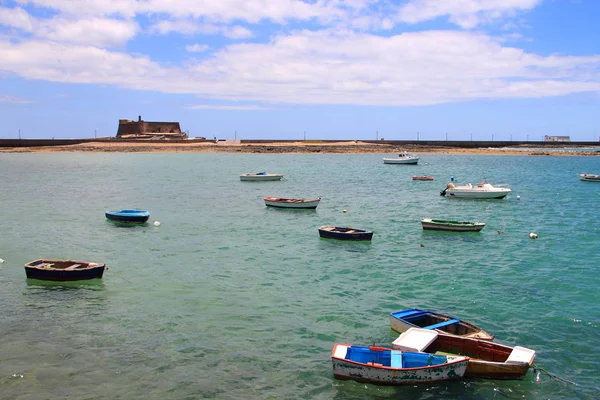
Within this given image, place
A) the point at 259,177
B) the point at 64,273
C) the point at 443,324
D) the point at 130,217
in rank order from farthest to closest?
the point at 259,177
the point at 130,217
the point at 64,273
the point at 443,324

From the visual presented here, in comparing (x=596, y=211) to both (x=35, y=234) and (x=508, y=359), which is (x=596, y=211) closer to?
(x=508, y=359)

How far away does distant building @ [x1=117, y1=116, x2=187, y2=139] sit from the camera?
141625 millimetres

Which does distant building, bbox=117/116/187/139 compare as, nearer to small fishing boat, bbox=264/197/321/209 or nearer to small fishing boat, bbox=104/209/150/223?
small fishing boat, bbox=264/197/321/209

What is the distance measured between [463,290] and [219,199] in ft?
95.3

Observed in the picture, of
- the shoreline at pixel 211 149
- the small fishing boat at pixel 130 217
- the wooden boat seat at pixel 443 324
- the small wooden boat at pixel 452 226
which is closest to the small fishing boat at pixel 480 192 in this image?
the small wooden boat at pixel 452 226

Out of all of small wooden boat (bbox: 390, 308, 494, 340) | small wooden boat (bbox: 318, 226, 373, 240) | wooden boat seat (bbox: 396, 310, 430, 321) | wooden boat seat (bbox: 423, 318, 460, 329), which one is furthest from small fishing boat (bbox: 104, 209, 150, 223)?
wooden boat seat (bbox: 423, 318, 460, 329)

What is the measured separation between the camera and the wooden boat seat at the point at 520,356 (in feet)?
42.0

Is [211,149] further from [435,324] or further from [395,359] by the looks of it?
[395,359]

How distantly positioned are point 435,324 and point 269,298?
→ 5.73 m

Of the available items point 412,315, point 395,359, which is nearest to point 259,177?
point 412,315

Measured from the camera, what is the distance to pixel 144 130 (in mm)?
143750

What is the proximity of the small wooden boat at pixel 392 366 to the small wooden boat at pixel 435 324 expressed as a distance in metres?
1.50

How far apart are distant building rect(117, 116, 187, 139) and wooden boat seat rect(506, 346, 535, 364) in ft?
439

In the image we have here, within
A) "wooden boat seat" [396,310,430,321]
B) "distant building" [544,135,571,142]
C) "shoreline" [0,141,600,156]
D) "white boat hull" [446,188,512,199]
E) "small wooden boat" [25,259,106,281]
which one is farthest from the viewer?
"distant building" [544,135,571,142]
